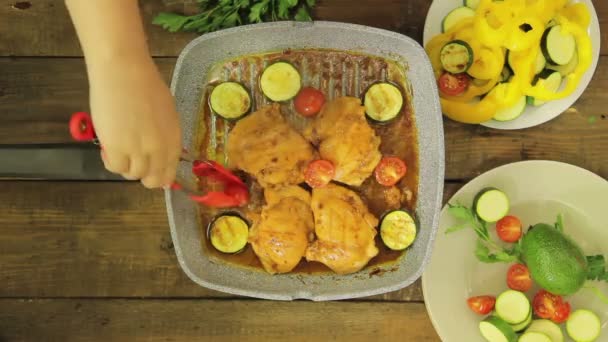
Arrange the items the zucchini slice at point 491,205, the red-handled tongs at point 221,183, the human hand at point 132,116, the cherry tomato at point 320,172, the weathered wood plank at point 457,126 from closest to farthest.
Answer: the human hand at point 132,116
the red-handled tongs at point 221,183
the cherry tomato at point 320,172
the zucchini slice at point 491,205
the weathered wood plank at point 457,126

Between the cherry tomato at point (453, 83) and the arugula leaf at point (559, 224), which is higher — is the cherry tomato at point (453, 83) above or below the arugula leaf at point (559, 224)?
above

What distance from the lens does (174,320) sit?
104 inches

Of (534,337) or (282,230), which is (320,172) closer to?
(282,230)

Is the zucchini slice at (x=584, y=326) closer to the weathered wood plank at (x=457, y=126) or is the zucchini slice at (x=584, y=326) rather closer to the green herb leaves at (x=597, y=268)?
the green herb leaves at (x=597, y=268)

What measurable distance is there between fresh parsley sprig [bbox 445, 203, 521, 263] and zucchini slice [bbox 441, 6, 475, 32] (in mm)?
816

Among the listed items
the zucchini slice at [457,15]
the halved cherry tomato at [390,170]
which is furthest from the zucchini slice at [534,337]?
the zucchini slice at [457,15]

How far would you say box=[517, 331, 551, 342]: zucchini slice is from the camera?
7.97ft

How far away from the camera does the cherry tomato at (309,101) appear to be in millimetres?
2447

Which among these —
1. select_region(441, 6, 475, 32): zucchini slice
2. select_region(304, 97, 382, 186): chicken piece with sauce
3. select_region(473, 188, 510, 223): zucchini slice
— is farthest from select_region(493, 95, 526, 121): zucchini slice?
select_region(304, 97, 382, 186): chicken piece with sauce

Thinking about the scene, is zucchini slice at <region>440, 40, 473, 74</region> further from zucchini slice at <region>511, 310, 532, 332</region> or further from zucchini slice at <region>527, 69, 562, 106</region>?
zucchini slice at <region>511, 310, 532, 332</region>

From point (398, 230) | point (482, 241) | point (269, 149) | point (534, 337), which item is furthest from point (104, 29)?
point (534, 337)

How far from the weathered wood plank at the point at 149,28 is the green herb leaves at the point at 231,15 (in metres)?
0.09

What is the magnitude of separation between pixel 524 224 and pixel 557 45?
2.67 ft

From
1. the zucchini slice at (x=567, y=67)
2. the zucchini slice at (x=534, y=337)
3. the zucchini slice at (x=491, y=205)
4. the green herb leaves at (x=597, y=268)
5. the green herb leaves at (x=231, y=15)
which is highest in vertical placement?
the green herb leaves at (x=231, y=15)
